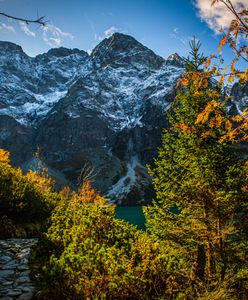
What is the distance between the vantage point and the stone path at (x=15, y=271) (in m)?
6.63

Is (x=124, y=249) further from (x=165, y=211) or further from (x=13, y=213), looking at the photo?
(x=13, y=213)

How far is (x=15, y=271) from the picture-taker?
26.7 ft

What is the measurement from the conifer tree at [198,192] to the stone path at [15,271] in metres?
4.58

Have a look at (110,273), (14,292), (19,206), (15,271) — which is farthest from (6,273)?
(19,206)

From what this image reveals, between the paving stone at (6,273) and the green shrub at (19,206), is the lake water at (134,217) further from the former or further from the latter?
the paving stone at (6,273)

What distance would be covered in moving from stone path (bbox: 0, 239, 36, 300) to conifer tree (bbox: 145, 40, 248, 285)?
4583 mm

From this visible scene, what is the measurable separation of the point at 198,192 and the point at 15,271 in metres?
5.96

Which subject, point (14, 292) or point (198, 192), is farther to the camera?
point (198, 192)

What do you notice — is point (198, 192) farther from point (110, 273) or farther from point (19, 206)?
point (19, 206)

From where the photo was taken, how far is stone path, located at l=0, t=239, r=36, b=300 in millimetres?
6629

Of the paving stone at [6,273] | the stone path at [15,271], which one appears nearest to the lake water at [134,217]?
the stone path at [15,271]

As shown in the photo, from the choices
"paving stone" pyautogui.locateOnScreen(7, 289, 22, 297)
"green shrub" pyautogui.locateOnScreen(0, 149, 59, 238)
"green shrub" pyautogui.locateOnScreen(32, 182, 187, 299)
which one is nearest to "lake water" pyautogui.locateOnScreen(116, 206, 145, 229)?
"green shrub" pyautogui.locateOnScreen(0, 149, 59, 238)

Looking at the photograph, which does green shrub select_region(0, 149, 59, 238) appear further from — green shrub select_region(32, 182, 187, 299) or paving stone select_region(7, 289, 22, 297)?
green shrub select_region(32, 182, 187, 299)

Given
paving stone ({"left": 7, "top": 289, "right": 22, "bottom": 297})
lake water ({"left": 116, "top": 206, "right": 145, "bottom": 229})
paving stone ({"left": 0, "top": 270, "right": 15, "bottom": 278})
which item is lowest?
lake water ({"left": 116, "top": 206, "right": 145, "bottom": 229})
